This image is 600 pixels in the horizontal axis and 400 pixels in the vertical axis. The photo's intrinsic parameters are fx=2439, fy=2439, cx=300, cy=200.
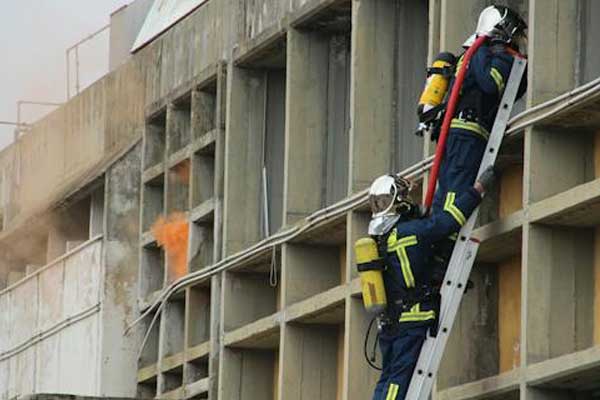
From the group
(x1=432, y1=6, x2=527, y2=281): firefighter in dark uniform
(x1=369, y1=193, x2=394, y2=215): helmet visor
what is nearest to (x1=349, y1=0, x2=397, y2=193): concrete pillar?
(x1=369, y1=193, x2=394, y2=215): helmet visor

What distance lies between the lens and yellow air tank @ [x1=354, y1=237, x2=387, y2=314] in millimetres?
19891

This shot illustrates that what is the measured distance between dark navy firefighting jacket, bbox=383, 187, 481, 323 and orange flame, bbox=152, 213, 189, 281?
9.00 metres

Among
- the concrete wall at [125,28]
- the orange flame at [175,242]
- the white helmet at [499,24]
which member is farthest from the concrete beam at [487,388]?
the concrete wall at [125,28]

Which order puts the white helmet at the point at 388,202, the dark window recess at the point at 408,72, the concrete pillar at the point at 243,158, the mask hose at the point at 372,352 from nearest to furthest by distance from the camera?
the white helmet at the point at 388,202
the mask hose at the point at 372,352
the dark window recess at the point at 408,72
the concrete pillar at the point at 243,158

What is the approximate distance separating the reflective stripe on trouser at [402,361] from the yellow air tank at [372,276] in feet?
0.97

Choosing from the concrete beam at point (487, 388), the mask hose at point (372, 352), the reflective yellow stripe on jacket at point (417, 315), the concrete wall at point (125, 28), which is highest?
the concrete wall at point (125, 28)

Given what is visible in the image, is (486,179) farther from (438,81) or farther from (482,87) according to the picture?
(438,81)

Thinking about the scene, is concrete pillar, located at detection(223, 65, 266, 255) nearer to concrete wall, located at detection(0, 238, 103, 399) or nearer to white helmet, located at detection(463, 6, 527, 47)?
concrete wall, located at detection(0, 238, 103, 399)

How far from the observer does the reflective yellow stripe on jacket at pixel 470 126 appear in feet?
65.3

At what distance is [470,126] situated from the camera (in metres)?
19.9

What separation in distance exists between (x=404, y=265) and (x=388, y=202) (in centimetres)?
58

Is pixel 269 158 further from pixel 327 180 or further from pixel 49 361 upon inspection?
pixel 49 361

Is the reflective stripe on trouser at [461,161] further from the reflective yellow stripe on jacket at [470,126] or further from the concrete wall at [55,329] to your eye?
the concrete wall at [55,329]

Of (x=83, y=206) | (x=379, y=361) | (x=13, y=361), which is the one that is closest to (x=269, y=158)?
(x=379, y=361)
